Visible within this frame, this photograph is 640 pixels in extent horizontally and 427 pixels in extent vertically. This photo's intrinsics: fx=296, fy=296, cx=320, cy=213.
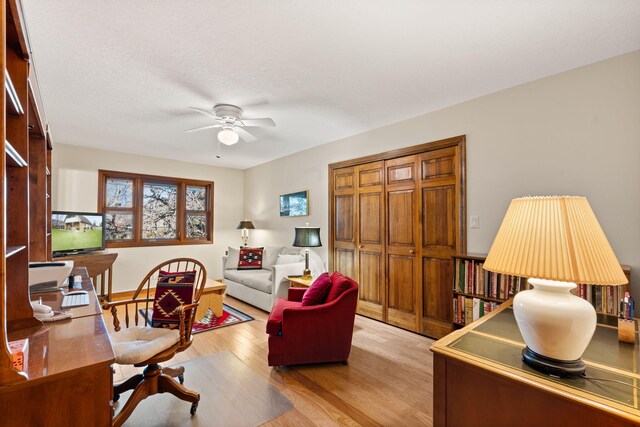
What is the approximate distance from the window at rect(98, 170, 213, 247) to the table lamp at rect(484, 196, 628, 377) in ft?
18.9

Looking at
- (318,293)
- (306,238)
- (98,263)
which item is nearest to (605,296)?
(318,293)

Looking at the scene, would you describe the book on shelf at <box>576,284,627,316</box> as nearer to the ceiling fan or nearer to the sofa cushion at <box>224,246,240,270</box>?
the ceiling fan

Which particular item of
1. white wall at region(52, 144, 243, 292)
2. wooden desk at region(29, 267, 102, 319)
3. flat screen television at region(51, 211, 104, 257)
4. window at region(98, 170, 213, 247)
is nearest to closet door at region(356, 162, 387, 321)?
wooden desk at region(29, 267, 102, 319)

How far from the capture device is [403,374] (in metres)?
2.46

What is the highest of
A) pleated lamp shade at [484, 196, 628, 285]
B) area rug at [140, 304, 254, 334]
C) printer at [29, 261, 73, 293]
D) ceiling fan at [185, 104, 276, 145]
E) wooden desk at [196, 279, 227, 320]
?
ceiling fan at [185, 104, 276, 145]

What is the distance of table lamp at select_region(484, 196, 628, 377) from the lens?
3.10 ft

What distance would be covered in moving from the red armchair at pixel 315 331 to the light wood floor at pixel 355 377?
113 millimetres

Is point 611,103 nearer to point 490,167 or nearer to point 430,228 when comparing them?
point 490,167

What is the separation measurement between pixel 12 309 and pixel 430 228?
3238mm

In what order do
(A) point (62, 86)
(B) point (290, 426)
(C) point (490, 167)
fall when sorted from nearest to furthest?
(B) point (290, 426) → (A) point (62, 86) → (C) point (490, 167)

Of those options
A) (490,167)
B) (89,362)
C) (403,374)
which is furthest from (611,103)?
(89,362)

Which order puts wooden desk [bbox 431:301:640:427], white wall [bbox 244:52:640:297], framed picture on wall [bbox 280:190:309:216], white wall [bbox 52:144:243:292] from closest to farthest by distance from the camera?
wooden desk [bbox 431:301:640:427]
white wall [bbox 244:52:640:297]
white wall [bbox 52:144:243:292]
framed picture on wall [bbox 280:190:309:216]

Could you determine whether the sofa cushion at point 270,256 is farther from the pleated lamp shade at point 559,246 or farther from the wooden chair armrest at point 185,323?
the pleated lamp shade at point 559,246

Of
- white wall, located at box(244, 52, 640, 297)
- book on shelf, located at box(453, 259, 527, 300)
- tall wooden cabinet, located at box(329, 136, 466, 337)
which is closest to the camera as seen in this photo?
white wall, located at box(244, 52, 640, 297)
